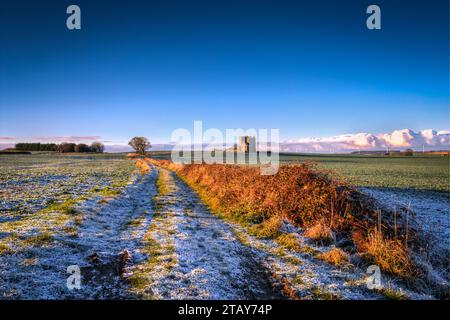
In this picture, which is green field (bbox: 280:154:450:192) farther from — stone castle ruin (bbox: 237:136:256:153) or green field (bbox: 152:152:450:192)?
stone castle ruin (bbox: 237:136:256:153)

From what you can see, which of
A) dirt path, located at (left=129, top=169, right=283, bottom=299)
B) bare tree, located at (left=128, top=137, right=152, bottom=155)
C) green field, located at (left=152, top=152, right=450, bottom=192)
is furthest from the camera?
bare tree, located at (left=128, top=137, right=152, bottom=155)

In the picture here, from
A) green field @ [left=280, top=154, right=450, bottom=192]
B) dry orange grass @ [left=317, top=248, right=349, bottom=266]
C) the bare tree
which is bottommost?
green field @ [left=280, top=154, right=450, bottom=192]

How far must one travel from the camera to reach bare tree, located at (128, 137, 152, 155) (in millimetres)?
120562

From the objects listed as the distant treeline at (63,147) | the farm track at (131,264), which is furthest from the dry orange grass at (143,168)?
the distant treeline at (63,147)

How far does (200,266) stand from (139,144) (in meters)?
122

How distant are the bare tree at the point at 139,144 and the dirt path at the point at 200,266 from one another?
115 metres

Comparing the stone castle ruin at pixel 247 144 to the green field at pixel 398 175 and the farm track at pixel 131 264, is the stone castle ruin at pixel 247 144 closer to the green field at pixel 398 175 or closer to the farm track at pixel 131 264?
the green field at pixel 398 175

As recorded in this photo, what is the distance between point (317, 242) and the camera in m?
8.48

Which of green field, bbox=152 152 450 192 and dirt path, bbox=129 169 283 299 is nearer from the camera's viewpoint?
dirt path, bbox=129 169 283 299

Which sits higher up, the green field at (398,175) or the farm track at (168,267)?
the farm track at (168,267)

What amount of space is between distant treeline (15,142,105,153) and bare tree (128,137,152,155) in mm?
52980

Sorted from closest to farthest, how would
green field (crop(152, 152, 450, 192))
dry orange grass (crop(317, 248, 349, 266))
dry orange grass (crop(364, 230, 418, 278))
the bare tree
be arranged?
dry orange grass (crop(364, 230, 418, 278)) < dry orange grass (crop(317, 248, 349, 266)) < green field (crop(152, 152, 450, 192)) < the bare tree

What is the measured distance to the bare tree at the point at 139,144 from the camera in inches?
4747

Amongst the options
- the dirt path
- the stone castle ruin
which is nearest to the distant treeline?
the stone castle ruin
